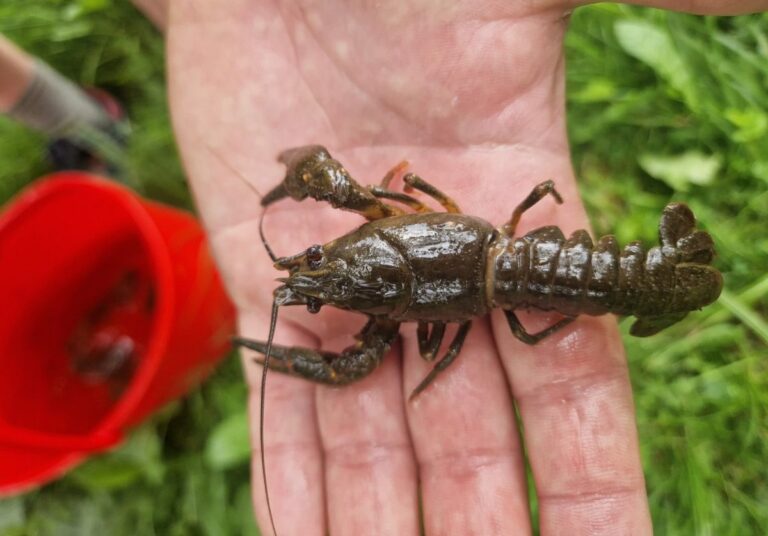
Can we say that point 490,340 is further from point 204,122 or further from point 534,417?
point 204,122

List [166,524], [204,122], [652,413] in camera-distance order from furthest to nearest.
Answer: [166,524] → [652,413] → [204,122]

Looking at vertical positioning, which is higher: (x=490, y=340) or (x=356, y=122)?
(x=356, y=122)

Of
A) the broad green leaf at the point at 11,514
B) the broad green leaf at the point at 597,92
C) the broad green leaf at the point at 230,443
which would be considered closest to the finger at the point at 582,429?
the broad green leaf at the point at 597,92

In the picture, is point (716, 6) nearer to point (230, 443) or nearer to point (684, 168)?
point (684, 168)

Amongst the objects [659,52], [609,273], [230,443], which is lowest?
[230,443]

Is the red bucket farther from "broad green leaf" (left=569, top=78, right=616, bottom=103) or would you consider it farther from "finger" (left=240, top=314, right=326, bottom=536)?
"broad green leaf" (left=569, top=78, right=616, bottom=103)

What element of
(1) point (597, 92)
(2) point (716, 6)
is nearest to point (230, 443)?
(1) point (597, 92)

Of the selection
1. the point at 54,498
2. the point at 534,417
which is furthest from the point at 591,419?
the point at 54,498
